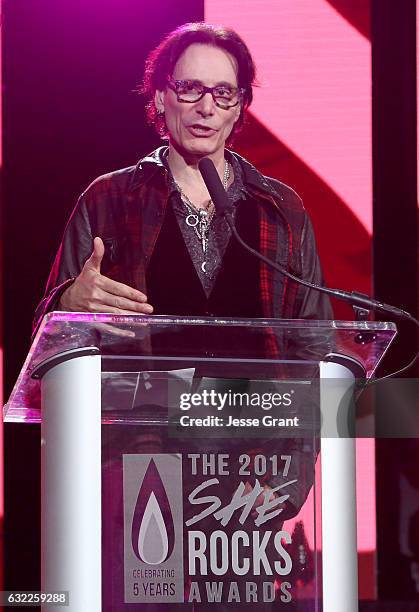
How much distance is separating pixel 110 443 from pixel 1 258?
1.63m

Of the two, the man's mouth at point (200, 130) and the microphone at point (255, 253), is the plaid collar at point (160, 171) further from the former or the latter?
the microphone at point (255, 253)

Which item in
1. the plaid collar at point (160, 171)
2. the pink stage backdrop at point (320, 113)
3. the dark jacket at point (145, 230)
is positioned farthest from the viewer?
the pink stage backdrop at point (320, 113)

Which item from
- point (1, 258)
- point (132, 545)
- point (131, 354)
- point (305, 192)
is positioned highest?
point (305, 192)

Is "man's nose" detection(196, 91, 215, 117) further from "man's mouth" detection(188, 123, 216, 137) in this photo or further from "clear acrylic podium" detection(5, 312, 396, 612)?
"clear acrylic podium" detection(5, 312, 396, 612)

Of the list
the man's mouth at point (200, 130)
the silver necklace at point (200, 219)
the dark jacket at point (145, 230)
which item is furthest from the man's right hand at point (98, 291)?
the man's mouth at point (200, 130)

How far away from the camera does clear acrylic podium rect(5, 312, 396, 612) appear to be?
1.45m

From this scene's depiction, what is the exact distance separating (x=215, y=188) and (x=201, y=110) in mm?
1244

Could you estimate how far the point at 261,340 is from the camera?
60.6 inches

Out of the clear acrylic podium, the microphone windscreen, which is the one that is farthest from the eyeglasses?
the clear acrylic podium

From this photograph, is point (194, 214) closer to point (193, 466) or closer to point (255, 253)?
point (255, 253)

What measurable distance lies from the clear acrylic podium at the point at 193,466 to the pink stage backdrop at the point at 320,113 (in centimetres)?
160

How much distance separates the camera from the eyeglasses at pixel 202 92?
9.70 feet

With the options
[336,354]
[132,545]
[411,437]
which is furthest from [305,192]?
[132,545]

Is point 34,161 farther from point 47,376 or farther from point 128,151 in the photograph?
point 47,376
